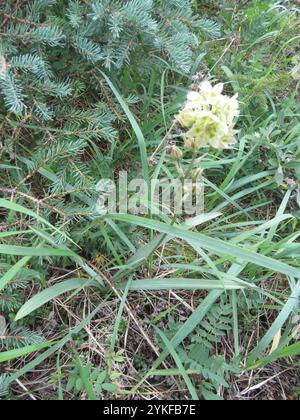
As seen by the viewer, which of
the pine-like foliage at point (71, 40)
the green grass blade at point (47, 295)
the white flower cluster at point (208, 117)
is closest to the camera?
the white flower cluster at point (208, 117)

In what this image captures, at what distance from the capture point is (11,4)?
144cm

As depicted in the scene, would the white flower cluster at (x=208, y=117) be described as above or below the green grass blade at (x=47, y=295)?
above

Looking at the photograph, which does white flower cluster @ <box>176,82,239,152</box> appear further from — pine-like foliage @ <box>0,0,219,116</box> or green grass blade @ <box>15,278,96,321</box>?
green grass blade @ <box>15,278,96,321</box>

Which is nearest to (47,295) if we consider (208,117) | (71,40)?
(208,117)

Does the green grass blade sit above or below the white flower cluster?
below

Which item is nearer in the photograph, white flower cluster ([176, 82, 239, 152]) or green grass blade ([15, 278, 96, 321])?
white flower cluster ([176, 82, 239, 152])

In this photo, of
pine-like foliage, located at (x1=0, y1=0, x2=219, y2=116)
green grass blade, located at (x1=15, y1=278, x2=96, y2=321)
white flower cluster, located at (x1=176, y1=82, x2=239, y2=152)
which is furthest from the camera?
pine-like foliage, located at (x1=0, y1=0, x2=219, y2=116)

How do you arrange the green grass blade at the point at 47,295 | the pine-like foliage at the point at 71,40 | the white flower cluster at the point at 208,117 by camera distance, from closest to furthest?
the white flower cluster at the point at 208,117 < the green grass blade at the point at 47,295 < the pine-like foliage at the point at 71,40

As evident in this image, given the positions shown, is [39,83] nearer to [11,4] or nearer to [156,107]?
[11,4]

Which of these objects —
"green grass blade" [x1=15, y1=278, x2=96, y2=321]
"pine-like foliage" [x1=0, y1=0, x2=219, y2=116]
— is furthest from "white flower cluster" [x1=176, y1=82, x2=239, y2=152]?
"green grass blade" [x1=15, y1=278, x2=96, y2=321]

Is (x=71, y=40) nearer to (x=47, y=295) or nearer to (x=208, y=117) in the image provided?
(x=208, y=117)

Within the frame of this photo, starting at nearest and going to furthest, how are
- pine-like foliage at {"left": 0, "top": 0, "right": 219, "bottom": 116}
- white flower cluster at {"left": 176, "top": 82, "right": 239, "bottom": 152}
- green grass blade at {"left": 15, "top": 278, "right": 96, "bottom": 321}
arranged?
white flower cluster at {"left": 176, "top": 82, "right": 239, "bottom": 152}
green grass blade at {"left": 15, "top": 278, "right": 96, "bottom": 321}
pine-like foliage at {"left": 0, "top": 0, "right": 219, "bottom": 116}

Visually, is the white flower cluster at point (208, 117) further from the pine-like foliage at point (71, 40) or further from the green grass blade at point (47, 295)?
the green grass blade at point (47, 295)

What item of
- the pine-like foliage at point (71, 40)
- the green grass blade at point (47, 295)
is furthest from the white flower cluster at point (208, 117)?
the green grass blade at point (47, 295)
